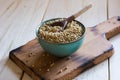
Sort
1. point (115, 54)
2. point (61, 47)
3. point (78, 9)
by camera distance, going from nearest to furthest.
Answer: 1. point (61, 47)
2. point (115, 54)
3. point (78, 9)

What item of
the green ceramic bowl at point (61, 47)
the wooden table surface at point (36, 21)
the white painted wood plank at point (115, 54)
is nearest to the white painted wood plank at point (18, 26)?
the wooden table surface at point (36, 21)

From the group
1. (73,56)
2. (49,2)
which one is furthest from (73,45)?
(49,2)

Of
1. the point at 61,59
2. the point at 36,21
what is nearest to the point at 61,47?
the point at 61,59

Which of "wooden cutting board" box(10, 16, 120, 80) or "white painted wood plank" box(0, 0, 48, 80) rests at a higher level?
"white painted wood plank" box(0, 0, 48, 80)

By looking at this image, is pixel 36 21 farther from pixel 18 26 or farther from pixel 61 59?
pixel 61 59

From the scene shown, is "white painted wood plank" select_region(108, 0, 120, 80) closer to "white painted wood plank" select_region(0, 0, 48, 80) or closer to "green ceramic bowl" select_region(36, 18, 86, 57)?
"green ceramic bowl" select_region(36, 18, 86, 57)

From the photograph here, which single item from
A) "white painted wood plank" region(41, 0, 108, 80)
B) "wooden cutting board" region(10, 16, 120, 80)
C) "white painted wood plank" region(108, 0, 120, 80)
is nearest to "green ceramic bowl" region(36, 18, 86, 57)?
"wooden cutting board" region(10, 16, 120, 80)
